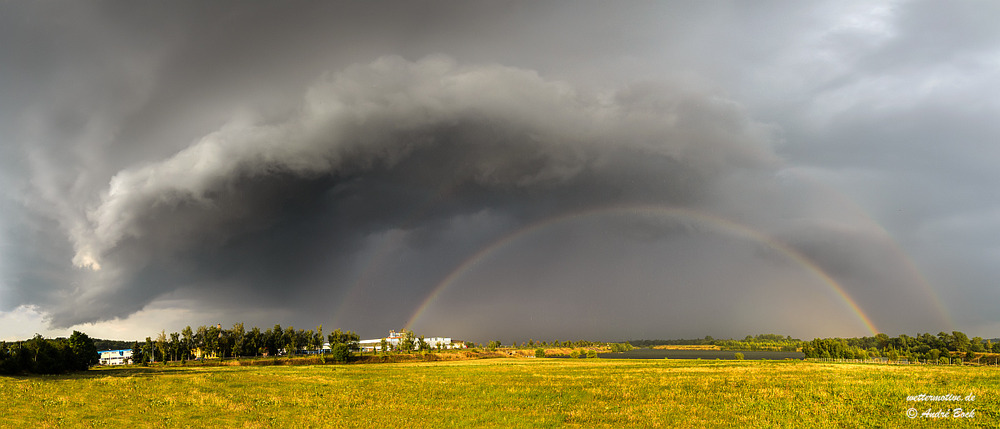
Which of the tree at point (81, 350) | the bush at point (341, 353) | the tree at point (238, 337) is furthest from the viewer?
the tree at point (238, 337)

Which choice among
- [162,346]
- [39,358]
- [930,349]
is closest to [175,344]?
[162,346]

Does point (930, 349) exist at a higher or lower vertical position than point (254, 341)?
lower

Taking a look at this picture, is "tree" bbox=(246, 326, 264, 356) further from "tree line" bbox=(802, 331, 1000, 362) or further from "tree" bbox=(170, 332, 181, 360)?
"tree line" bbox=(802, 331, 1000, 362)

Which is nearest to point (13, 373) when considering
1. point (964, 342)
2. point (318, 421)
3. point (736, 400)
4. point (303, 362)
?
point (303, 362)

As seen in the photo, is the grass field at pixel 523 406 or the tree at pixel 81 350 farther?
the tree at pixel 81 350

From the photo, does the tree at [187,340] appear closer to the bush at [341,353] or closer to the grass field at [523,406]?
the bush at [341,353]

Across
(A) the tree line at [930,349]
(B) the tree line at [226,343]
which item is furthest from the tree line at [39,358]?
(A) the tree line at [930,349]

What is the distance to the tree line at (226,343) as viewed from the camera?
149750 millimetres

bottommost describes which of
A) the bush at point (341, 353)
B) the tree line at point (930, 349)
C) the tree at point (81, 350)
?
the tree line at point (930, 349)

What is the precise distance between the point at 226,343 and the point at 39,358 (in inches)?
3372

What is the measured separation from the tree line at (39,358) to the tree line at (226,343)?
52.3 metres

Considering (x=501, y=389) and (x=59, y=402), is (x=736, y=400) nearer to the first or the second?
(x=501, y=389)

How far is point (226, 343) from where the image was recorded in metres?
165

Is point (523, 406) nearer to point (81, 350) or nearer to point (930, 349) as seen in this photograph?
point (81, 350)
